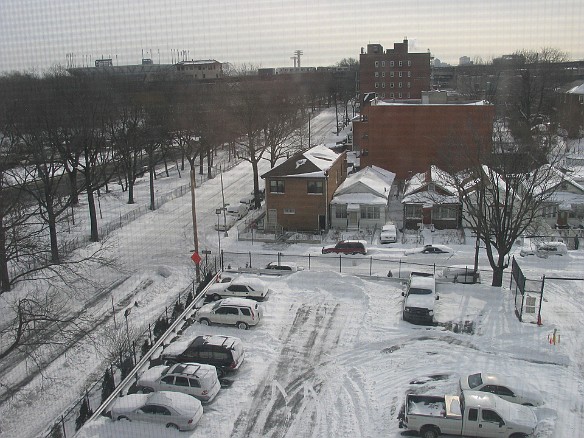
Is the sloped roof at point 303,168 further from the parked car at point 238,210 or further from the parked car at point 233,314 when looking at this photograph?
the parked car at point 233,314

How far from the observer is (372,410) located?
3229 mm

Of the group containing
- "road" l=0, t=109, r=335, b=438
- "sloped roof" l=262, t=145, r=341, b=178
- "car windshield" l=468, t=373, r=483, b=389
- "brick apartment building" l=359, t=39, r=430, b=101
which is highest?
"brick apartment building" l=359, t=39, r=430, b=101

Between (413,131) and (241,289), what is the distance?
603cm

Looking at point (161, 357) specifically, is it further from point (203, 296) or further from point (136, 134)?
point (136, 134)

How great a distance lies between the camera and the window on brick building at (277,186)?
7574 mm

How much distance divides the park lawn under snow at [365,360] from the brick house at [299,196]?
2427 millimetres

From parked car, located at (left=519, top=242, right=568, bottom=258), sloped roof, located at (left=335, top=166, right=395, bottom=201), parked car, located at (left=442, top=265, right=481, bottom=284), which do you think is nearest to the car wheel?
parked car, located at (left=442, top=265, right=481, bottom=284)

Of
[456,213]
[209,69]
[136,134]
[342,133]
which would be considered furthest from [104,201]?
[342,133]

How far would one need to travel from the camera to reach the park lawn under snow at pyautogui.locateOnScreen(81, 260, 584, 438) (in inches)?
122

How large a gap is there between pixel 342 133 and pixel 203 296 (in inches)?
528

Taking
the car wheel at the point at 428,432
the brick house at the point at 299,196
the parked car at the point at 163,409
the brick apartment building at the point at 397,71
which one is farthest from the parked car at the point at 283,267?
the brick apartment building at the point at 397,71

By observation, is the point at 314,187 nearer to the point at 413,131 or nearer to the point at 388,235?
the point at 388,235

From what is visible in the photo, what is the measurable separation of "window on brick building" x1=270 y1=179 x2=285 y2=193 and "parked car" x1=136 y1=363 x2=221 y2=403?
4.31 meters

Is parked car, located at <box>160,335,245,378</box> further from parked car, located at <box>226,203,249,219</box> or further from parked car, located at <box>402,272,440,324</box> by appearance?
parked car, located at <box>226,203,249,219</box>
